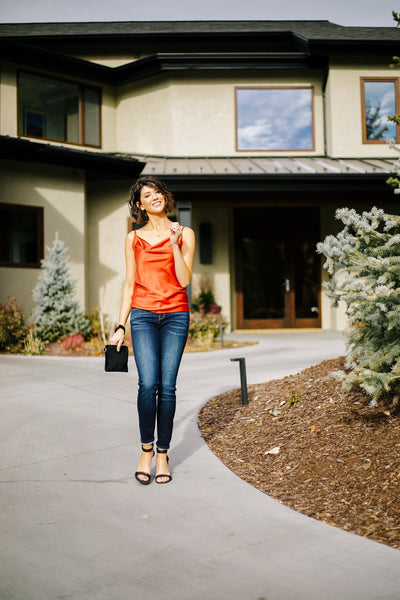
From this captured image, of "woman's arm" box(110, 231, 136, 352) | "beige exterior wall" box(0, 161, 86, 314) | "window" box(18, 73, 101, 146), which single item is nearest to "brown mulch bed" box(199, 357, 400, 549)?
"woman's arm" box(110, 231, 136, 352)

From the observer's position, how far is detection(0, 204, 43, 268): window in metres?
12.6

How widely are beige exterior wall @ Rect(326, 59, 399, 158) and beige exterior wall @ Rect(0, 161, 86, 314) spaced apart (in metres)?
6.35

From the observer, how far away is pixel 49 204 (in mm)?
13070

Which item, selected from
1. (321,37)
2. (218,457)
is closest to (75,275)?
(321,37)

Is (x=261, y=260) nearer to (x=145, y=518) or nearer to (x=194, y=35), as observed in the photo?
(x=194, y=35)

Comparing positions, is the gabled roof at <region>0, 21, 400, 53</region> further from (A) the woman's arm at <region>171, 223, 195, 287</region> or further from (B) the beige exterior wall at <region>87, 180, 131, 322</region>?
(A) the woman's arm at <region>171, 223, 195, 287</region>

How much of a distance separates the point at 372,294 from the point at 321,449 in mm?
1143

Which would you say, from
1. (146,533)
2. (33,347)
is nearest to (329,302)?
(33,347)

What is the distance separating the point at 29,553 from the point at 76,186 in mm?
11628

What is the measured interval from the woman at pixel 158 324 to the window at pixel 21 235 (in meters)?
9.39

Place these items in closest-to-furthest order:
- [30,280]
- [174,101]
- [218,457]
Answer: [218,457] < [30,280] < [174,101]

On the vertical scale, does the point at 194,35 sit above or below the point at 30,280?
above

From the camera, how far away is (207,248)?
14.5 m

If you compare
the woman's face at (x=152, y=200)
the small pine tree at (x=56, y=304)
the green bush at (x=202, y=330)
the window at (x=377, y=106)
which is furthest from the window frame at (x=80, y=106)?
the woman's face at (x=152, y=200)
